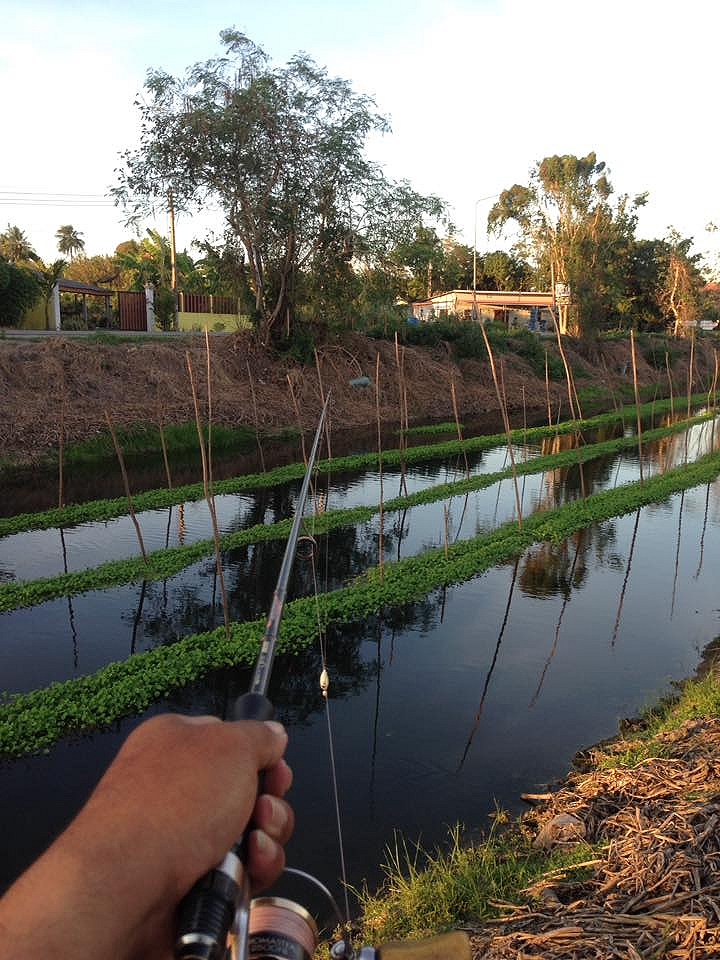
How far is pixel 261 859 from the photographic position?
3.90ft

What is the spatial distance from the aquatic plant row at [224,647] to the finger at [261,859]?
615cm

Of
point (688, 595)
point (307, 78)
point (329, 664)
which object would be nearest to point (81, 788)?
point (329, 664)

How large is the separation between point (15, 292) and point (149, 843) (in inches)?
1158

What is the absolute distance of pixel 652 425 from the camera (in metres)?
29.0

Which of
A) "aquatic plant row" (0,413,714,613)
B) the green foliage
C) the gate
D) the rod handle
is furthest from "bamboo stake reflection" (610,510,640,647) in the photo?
the gate

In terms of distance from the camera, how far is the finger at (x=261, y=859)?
119cm

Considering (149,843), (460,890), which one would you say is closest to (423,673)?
(460,890)

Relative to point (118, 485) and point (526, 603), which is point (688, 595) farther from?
point (118, 485)

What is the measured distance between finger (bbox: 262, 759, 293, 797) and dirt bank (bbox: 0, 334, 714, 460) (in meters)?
13.1

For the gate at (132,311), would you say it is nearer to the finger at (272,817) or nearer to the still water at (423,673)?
the still water at (423,673)

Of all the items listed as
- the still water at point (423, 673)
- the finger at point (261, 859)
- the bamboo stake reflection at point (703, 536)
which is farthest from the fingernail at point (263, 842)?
the bamboo stake reflection at point (703, 536)

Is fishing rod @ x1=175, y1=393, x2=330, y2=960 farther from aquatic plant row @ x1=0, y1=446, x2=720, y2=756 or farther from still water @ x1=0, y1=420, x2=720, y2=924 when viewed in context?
aquatic plant row @ x1=0, y1=446, x2=720, y2=756

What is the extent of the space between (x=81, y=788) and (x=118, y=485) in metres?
11.1

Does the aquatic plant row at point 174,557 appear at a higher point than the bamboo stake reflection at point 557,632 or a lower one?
higher
